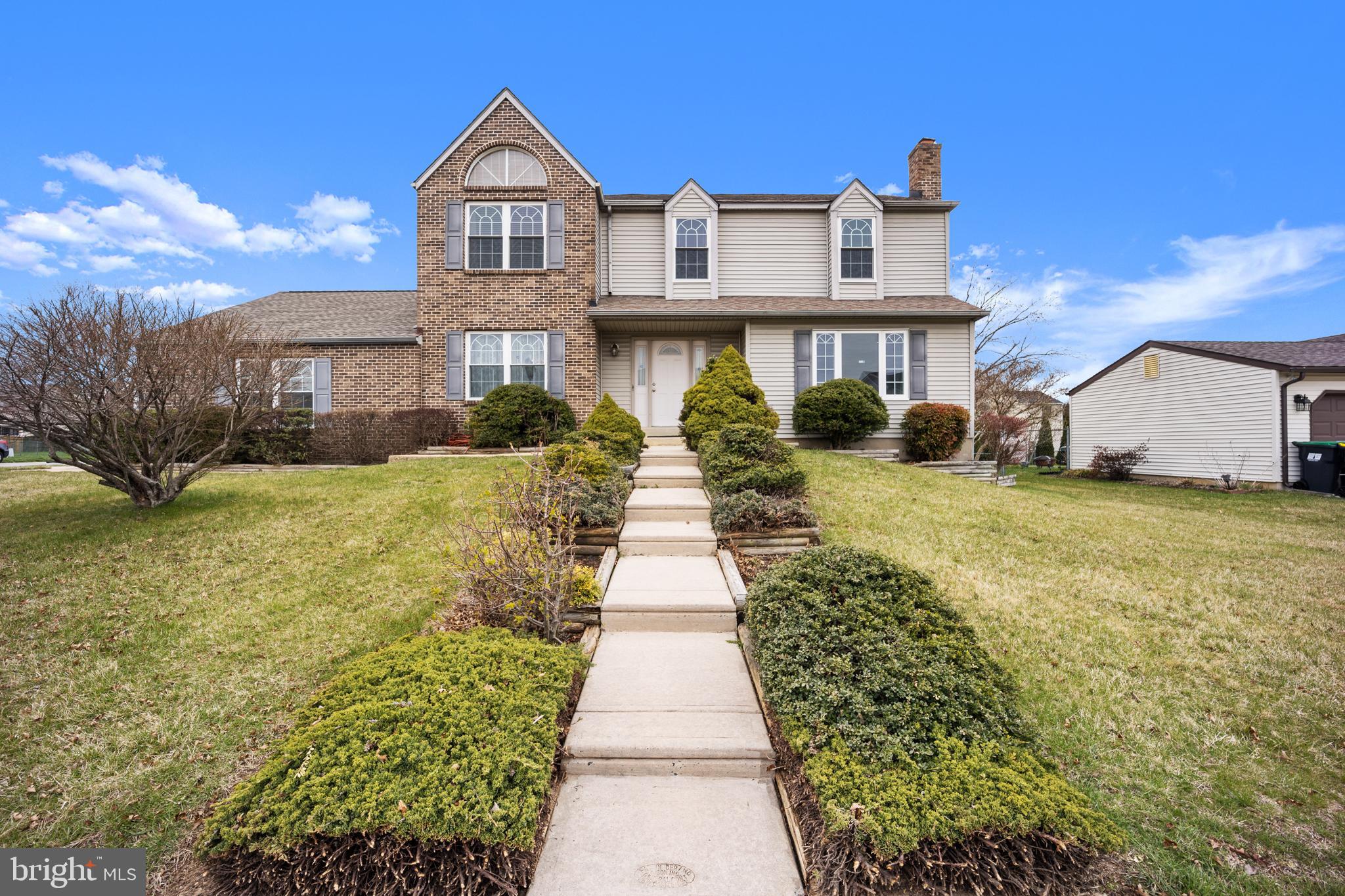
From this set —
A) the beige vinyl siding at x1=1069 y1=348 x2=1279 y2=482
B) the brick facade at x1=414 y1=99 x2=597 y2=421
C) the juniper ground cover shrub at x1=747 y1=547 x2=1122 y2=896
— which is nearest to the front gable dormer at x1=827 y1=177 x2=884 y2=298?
the brick facade at x1=414 y1=99 x2=597 y2=421

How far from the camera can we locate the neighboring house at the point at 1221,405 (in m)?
15.1

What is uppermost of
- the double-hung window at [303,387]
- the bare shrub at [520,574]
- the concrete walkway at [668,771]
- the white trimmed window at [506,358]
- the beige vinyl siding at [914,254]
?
the beige vinyl siding at [914,254]

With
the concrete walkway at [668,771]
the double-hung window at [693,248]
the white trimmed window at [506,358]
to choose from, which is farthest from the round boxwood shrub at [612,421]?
the double-hung window at [693,248]

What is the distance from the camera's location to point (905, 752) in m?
2.79

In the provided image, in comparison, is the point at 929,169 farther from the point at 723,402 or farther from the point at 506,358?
the point at 506,358

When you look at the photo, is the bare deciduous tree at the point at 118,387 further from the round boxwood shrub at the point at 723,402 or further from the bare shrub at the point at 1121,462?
the bare shrub at the point at 1121,462

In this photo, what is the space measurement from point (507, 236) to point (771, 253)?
6.42 m

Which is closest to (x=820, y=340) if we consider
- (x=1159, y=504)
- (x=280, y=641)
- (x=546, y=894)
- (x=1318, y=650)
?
(x=1159, y=504)

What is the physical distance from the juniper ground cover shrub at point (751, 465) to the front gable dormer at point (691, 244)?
763 cm

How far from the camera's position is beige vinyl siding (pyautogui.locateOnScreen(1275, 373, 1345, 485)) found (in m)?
15.0

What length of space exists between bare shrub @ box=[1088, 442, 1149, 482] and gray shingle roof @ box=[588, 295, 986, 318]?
9.06 meters

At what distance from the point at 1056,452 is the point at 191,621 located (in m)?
35.4

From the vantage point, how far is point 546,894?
2393 mm

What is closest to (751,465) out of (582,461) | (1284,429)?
(582,461)
